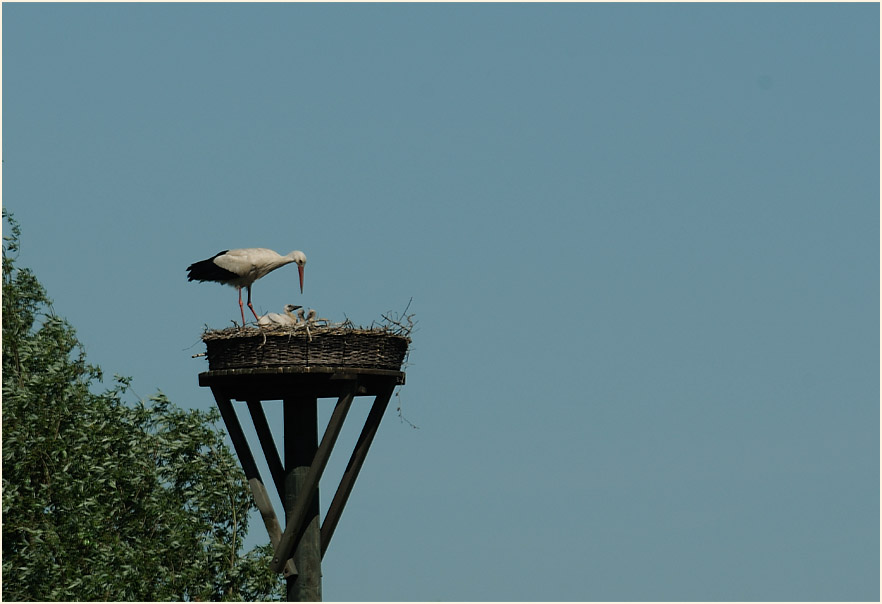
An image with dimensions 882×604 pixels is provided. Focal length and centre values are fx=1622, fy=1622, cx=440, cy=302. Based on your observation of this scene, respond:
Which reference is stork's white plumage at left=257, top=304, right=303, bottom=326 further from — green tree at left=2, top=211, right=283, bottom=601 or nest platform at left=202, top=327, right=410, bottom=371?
green tree at left=2, top=211, right=283, bottom=601

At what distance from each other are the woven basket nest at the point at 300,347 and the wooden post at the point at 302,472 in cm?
72

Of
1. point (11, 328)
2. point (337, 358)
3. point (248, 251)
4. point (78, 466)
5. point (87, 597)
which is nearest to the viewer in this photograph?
point (337, 358)

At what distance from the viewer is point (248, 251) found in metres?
16.8

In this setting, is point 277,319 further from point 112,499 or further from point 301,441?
point 112,499

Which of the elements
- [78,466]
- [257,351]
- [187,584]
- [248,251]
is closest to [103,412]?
[78,466]

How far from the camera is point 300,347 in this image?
15055 millimetres

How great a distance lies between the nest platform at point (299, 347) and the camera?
15.0m

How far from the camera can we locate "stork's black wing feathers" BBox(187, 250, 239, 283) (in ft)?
55.1

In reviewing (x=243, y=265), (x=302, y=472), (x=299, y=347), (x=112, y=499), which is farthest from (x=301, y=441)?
(x=112, y=499)

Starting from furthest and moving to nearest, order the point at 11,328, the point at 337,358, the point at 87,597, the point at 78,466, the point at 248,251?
the point at 11,328, the point at 78,466, the point at 87,597, the point at 248,251, the point at 337,358

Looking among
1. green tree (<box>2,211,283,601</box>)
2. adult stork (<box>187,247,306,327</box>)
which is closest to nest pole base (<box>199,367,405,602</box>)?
adult stork (<box>187,247,306,327</box>)

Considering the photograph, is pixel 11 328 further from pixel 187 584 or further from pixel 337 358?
pixel 337 358

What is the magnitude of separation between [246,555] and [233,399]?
4.45 meters

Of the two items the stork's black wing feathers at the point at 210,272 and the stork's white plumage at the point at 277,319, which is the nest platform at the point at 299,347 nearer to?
the stork's white plumage at the point at 277,319
